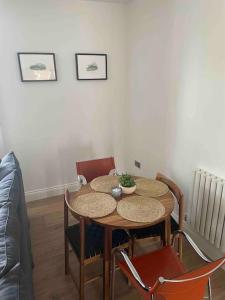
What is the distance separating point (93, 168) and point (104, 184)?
0.39m

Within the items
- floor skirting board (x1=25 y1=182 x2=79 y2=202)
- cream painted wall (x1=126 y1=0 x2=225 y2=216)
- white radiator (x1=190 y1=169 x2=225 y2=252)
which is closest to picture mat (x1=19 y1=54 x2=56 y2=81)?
cream painted wall (x1=126 y1=0 x2=225 y2=216)

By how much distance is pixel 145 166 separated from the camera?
319cm

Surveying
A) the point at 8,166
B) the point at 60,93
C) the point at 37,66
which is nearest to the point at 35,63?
the point at 37,66

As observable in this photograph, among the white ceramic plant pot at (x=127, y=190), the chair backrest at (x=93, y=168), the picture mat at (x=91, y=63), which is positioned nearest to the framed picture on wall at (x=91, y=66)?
the picture mat at (x=91, y=63)

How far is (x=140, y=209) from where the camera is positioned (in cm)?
166

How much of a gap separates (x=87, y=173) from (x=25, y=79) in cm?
145

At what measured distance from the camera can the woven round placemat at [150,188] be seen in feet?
6.20

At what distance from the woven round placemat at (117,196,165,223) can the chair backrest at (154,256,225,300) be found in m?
0.46

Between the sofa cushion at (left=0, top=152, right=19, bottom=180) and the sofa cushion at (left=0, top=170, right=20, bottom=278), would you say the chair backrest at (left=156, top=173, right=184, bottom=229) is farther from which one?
the sofa cushion at (left=0, top=152, right=19, bottom=180)

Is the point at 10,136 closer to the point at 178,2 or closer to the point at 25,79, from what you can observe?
the point at 25,79

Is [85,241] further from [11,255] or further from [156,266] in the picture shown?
[11,255]

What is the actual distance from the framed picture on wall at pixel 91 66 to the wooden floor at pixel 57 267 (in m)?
1.91

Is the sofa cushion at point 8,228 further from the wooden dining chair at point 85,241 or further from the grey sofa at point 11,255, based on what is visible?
the wooden dining chair at point 85,241

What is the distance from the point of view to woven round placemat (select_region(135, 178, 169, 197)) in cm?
189
